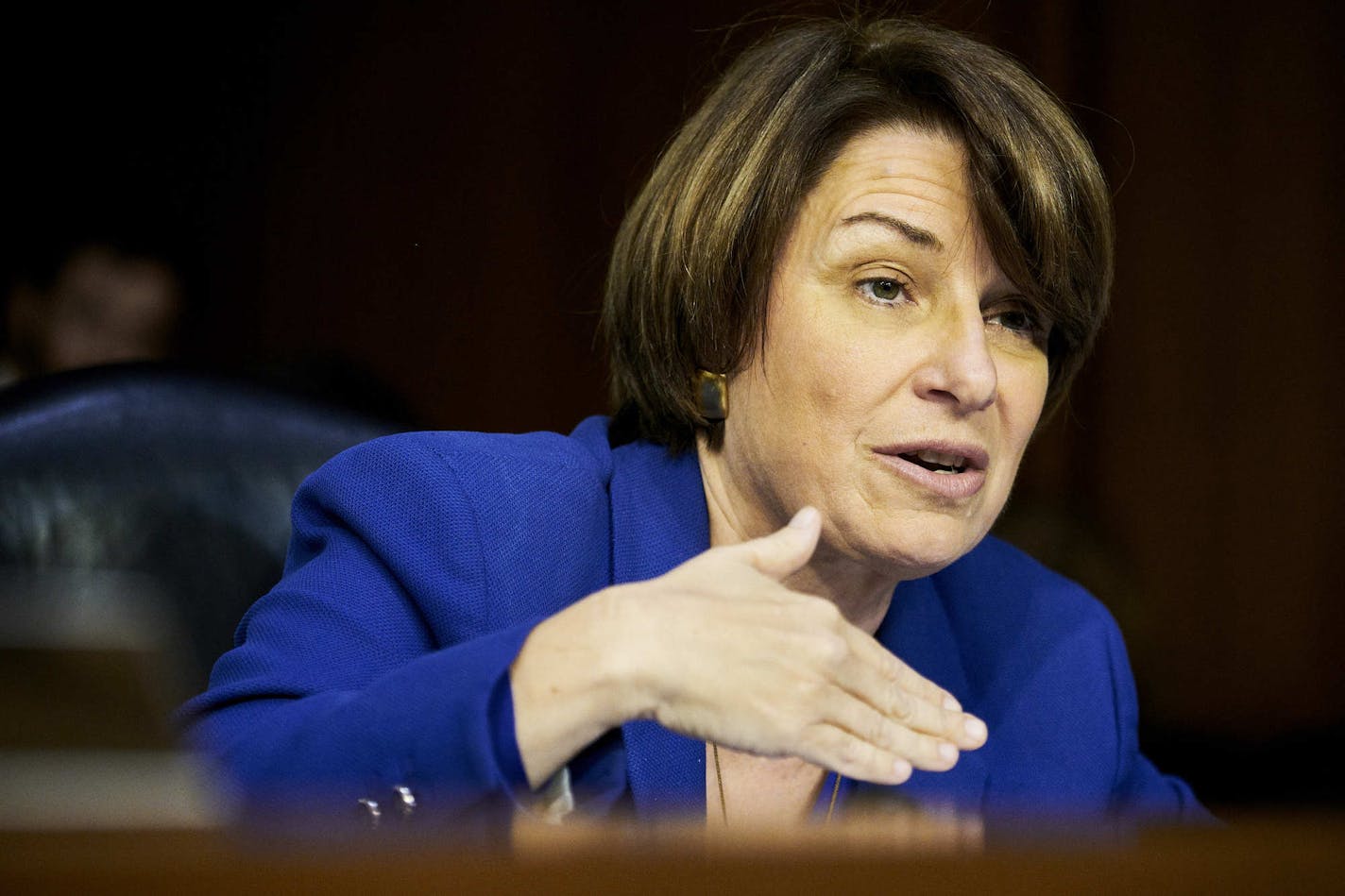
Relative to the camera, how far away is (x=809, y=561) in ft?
4.27

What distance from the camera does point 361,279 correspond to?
2973mm

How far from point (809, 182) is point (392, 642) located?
0.55 meters

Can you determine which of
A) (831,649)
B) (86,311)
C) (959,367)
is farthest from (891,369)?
(86,311)

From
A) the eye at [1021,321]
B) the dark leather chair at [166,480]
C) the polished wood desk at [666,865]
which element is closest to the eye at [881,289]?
the eye at [1021,321]

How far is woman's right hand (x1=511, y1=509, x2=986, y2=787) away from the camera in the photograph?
87 cm

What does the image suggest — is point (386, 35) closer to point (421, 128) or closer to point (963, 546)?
point (421, 128)

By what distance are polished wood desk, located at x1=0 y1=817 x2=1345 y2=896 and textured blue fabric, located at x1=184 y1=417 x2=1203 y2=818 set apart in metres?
0.35

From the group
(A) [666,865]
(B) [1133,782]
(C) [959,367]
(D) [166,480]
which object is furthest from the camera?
(B) [1133,782]

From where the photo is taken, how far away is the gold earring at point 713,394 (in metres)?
1.32

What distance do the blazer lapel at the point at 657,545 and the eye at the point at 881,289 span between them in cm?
25

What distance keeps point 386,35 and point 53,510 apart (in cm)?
199

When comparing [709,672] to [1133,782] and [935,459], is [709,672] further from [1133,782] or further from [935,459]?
[1133,782]

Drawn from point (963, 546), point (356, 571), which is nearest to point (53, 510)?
point (356, 571)

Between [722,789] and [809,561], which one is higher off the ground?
[809,561]
